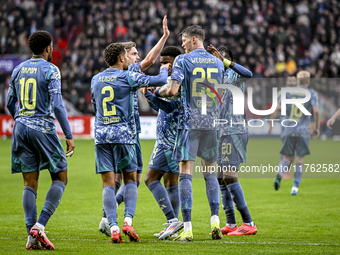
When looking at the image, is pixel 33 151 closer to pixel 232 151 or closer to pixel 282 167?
pixel 232 151

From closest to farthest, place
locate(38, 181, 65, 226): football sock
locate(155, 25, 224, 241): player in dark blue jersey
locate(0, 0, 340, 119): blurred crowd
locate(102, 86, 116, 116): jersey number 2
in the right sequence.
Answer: locate(38, 181, 65, 226): football sock
locate(102, 86, 116, 116): jersey number 2
locate(155, 25, 224, 241): player in dark blue jersey
locate(0, 0, 340, 119): blurred crowd

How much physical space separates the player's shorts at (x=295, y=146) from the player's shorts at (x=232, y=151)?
392cm

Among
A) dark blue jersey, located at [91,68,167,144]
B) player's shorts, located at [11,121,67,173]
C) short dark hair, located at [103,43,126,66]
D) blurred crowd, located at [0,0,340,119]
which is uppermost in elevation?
blurred crowd, located at [0,0,340,119]

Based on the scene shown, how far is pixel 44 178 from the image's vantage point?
1191 centimetres

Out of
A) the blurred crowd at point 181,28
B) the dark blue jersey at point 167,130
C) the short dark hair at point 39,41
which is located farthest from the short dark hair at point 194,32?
the blurred crowd at point 181,28

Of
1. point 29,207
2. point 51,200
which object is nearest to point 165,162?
point 51,200

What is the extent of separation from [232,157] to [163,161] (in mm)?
905

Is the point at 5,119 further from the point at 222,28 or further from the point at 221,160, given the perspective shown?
the point at 221,160

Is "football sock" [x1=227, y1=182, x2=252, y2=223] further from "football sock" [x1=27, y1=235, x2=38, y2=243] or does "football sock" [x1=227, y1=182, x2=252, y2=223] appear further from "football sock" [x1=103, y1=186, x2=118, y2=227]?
"football sock" [x1=27, y1=235, x2=38, y2=243]

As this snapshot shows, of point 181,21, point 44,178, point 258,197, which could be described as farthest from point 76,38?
point 258,197

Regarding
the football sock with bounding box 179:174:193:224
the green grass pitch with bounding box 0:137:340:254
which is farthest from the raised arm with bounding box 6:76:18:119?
the football sock with bounding box 179:174:193:224

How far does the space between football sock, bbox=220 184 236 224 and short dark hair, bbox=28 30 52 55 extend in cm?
287

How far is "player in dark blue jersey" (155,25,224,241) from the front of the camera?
18.4 feet

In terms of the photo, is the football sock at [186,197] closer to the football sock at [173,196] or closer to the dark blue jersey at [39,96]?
the football sock at [173,196]
